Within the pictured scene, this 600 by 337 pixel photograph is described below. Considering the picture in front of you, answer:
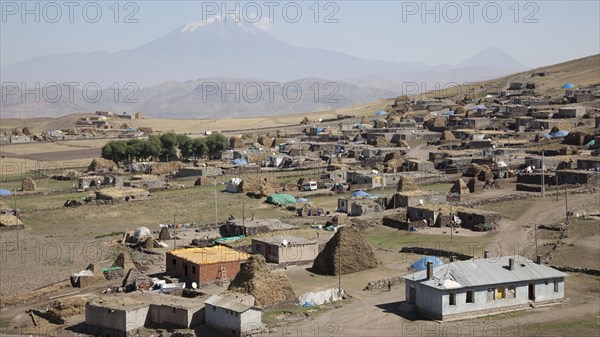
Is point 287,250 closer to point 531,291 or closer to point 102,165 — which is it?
point 531,291

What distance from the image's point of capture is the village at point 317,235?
2984 cm

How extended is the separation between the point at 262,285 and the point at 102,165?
168ft

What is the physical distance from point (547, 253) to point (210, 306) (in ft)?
55.3

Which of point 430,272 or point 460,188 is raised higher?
point 460,188

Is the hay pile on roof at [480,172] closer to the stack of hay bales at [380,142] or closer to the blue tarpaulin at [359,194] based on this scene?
the blue tarpaulin at [359,194]

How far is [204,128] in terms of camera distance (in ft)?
428

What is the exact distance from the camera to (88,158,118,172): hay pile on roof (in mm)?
79250

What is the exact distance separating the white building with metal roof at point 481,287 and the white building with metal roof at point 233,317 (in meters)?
5.63

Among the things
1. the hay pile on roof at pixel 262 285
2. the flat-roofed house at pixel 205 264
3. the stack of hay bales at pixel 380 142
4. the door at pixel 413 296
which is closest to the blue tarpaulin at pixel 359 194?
the flat-roofed house at pixel 205 264

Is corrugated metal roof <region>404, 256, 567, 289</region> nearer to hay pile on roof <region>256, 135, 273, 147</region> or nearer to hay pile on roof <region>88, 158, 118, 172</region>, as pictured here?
hay pile on roof <region>88, 158, 118, 172</region>

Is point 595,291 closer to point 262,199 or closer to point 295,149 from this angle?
point 262,199

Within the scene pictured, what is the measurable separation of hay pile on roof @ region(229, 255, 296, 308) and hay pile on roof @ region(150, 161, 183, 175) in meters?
44.2

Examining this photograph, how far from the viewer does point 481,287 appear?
30.1 metres

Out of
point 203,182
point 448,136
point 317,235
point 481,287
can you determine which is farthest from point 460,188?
point 448,136
